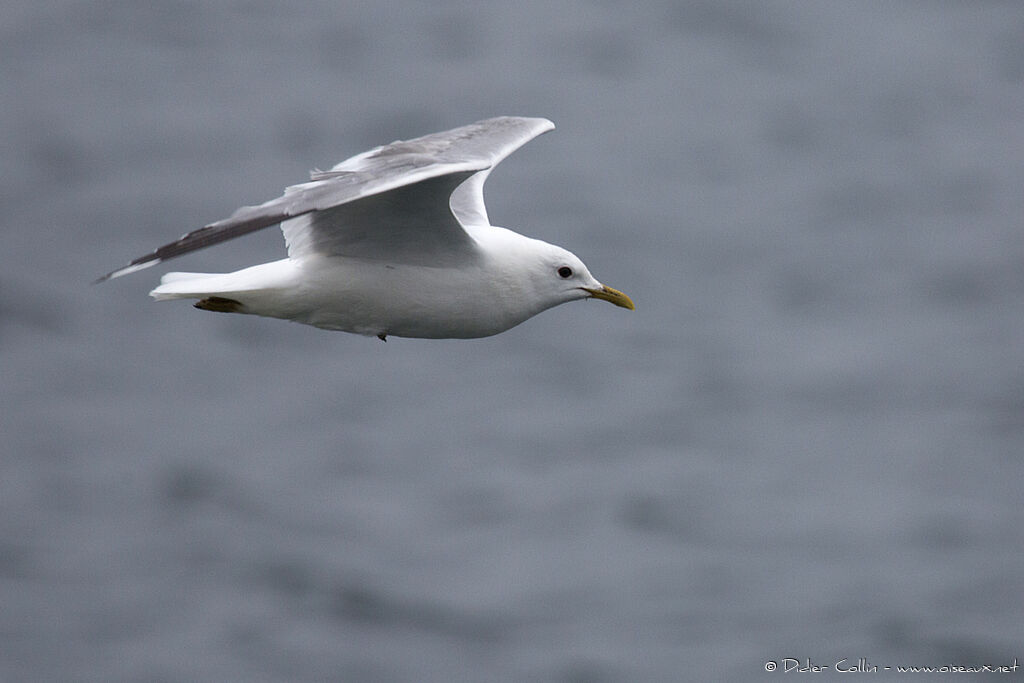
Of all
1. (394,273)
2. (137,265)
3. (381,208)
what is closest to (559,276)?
(394,273)

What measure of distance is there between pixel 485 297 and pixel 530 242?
0.52 metres

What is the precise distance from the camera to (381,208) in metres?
7.77

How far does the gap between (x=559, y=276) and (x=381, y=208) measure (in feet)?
3.72

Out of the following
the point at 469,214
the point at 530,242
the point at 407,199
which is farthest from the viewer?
the point at 469,214

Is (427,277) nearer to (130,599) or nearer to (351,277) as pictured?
(351,277)

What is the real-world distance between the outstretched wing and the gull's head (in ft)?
1.53

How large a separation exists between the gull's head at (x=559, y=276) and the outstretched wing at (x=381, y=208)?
18.4 inches

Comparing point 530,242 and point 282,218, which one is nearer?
point 282,218

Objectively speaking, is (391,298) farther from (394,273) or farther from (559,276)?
(559,276)

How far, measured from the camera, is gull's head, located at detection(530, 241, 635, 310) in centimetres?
829

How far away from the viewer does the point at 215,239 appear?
669 cm

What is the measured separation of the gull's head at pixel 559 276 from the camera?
8289mm

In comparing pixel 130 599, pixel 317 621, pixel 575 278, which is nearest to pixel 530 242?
pixel 575 278

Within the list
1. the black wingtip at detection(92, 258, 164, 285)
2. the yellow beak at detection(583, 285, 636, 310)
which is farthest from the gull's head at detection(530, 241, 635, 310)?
the black wingtip at detection(92, 258, 164, 285)
